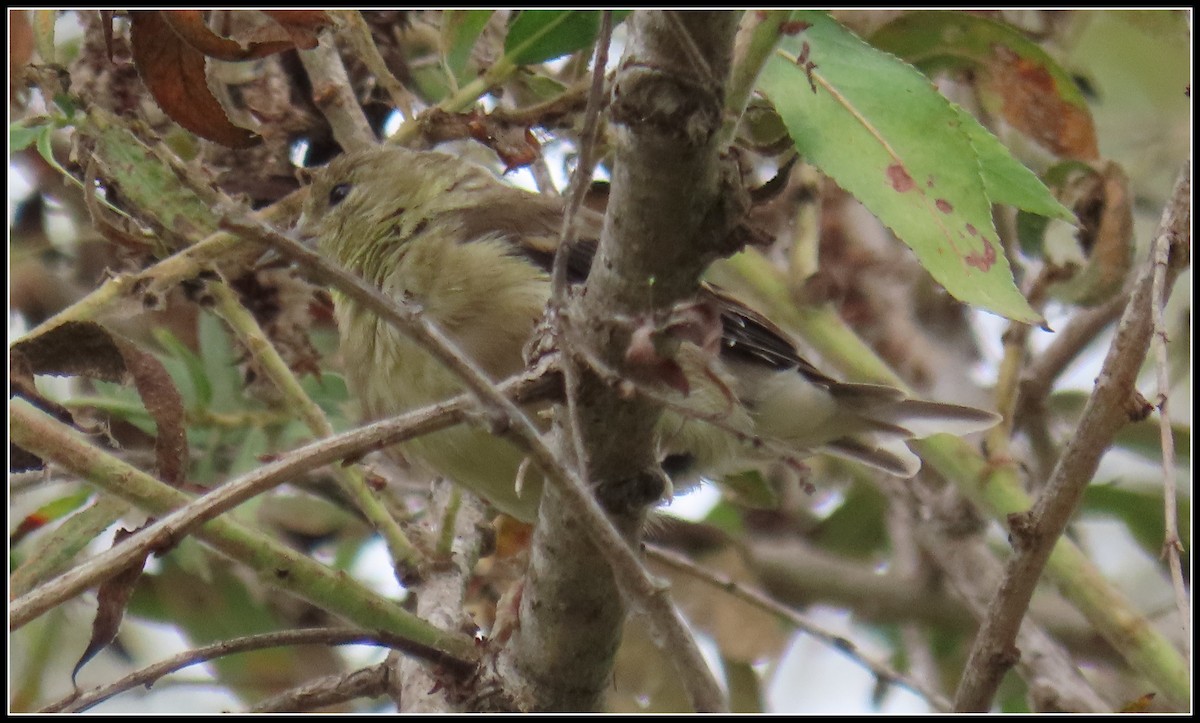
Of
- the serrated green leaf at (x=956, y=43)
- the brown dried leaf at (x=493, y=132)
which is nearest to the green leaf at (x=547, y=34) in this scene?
the brown dried leaf at (x=493, y=132)

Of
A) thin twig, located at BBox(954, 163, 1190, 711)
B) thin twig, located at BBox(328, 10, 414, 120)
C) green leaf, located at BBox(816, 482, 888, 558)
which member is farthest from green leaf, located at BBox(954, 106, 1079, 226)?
green leaf, located at BBox(816, 482, 888, 558)

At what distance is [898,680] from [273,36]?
1.78m

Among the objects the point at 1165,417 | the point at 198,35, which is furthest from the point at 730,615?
the point at 198,35

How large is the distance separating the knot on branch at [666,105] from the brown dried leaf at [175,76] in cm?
105

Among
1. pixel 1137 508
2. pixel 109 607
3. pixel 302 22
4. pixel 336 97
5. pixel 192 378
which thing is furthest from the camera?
pixel 1137 508

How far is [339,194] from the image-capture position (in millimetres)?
3449

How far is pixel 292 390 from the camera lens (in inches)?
108

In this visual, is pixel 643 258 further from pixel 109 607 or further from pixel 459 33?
pixel 459 33

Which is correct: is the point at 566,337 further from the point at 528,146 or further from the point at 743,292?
the point at 743,292

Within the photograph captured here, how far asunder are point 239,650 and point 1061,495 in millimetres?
1260

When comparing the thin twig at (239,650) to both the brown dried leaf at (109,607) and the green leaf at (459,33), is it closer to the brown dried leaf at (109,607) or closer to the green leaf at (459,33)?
the brown dried leaf at (109,607)

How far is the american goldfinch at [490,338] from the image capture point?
2930 millimetres

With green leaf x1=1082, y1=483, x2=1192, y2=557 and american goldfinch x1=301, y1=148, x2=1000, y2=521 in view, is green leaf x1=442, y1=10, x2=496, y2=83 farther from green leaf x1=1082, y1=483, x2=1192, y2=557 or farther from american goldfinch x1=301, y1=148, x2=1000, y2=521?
green leaf x1=1082, y1=483, x2=1192, y2=557

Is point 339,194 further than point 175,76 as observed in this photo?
Yes
